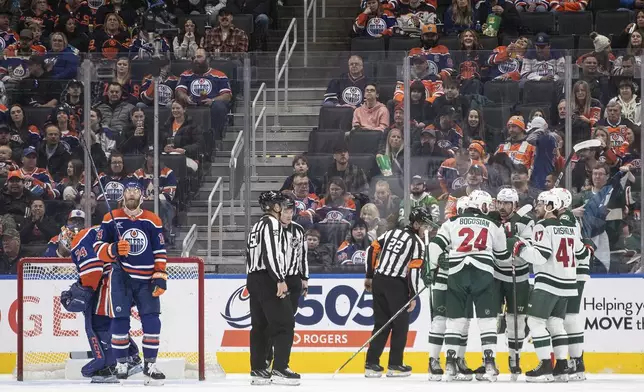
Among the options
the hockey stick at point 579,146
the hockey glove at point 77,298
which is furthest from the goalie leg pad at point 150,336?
the hockey stick at point 579,146

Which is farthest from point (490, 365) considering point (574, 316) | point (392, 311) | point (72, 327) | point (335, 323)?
point (72, 327)

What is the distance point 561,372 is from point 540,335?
13.8 inches

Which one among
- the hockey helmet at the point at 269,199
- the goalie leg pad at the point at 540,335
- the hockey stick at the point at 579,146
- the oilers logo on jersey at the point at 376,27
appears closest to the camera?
the hockey helmet at the point at 269,199

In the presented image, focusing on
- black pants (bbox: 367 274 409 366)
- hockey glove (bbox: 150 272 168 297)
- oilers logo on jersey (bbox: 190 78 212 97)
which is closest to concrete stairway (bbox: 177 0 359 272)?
oilers logo on jersey (bbox: 190 78 212 97)

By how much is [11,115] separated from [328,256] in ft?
10.6

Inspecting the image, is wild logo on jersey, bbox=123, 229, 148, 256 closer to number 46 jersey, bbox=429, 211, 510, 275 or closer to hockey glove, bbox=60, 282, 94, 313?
hockey glove, bbox=60, 282, 94, 313

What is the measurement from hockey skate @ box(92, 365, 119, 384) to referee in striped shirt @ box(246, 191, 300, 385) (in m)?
1.15

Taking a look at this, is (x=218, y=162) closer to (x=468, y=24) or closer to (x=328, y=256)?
(x=328, y=256)

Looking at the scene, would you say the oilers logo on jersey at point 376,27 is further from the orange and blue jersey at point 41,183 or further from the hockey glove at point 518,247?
the hockey glove at point 518,247

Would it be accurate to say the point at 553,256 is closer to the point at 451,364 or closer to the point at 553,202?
the point at 553,202

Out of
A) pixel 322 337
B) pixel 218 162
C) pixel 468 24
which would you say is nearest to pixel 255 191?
pixel 218 162

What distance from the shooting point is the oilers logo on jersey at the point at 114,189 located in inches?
510

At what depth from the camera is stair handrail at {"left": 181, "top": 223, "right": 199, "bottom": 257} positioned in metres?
12.9

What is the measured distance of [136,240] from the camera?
35.1ft
